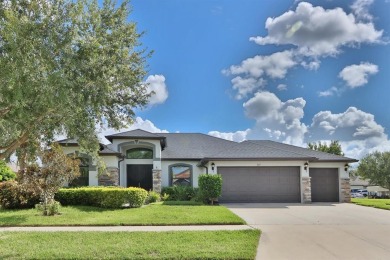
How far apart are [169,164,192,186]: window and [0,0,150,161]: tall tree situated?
50.4 feet

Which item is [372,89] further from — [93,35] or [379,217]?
[93,35]

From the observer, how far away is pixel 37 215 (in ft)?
44.8

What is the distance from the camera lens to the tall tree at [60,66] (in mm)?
6301

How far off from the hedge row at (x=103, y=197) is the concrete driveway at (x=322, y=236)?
5.04 m

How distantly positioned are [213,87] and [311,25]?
517 cm

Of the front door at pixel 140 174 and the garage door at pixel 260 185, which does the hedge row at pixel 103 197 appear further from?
the front door at pixel 140 174

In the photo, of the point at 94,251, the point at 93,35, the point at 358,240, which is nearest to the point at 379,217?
the point at 358,240

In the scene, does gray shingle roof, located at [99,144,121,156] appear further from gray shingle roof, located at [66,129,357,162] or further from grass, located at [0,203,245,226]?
grass, located at [0,203,245,226]

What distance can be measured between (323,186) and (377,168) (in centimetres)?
2565

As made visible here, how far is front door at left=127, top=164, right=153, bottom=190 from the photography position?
80.1 ft

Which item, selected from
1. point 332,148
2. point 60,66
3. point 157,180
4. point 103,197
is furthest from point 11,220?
point 332,148

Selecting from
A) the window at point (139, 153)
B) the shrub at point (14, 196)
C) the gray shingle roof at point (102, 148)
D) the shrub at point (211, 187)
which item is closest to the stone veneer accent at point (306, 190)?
the shrub at point (211, 187)

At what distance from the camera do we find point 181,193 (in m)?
22.6

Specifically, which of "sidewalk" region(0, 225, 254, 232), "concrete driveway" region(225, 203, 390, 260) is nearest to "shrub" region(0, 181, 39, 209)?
"sidewalk" region(0, 225, 254, 232)
